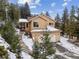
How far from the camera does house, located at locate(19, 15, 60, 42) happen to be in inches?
2005

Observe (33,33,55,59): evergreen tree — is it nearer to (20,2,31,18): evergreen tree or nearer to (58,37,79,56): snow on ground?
(58,37,79,56): snow on ground

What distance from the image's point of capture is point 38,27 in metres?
53.4

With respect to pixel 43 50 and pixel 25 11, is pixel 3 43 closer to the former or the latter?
pixel 43 50

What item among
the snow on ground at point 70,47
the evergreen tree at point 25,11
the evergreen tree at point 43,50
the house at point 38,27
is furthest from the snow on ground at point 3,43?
the evergreen tree at point 25,11

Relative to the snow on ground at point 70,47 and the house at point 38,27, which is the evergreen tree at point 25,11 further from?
the snow on ground at point 70,47

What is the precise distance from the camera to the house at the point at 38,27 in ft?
167

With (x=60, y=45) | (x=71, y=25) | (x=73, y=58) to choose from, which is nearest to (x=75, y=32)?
(x=71, y=25)

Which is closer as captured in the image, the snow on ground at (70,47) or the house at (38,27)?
the snow on ground at (70,47)

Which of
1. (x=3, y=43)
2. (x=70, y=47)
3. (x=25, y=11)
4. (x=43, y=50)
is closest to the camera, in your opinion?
(x=43, y=50)

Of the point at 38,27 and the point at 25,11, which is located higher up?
the point at 25,11

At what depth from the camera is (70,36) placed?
56406mm

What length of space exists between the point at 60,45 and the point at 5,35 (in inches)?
844

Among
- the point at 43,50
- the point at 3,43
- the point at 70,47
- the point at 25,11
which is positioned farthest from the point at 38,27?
the point at 43,50

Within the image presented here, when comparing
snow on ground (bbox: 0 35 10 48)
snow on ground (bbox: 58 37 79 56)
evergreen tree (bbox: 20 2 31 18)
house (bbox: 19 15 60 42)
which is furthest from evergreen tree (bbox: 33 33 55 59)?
evergreen tree (bbox: 20 2 31 18)
